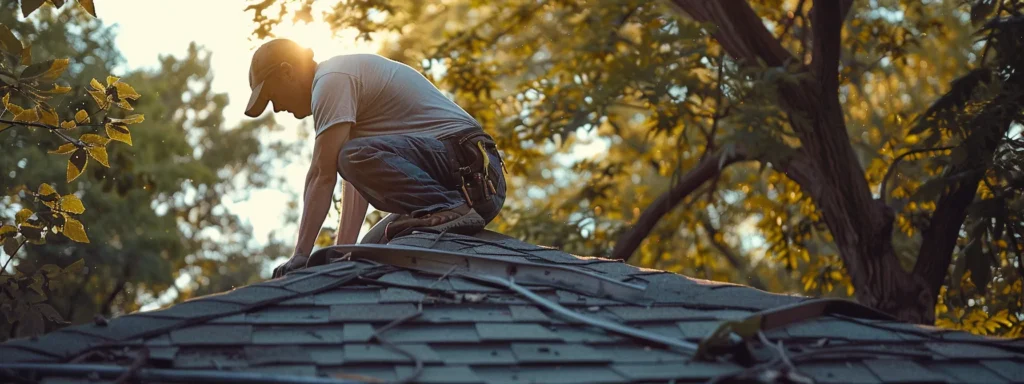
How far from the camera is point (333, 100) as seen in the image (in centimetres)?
Result: 418

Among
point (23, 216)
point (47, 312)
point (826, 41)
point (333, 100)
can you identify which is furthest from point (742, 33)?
point (47, 312)

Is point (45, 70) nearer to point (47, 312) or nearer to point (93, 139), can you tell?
point (93, 139)

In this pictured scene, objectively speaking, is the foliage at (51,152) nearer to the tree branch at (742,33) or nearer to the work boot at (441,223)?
the work boot at (441,223)

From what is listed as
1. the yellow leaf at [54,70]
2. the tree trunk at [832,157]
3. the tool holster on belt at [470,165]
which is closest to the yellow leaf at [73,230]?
the yellow leaf at [54,70]

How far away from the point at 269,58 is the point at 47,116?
995 mm

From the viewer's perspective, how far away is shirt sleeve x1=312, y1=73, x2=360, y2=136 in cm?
415

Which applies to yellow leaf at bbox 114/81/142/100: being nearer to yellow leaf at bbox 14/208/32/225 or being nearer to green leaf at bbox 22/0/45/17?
yellow leaf at bbox 14/208/32/225

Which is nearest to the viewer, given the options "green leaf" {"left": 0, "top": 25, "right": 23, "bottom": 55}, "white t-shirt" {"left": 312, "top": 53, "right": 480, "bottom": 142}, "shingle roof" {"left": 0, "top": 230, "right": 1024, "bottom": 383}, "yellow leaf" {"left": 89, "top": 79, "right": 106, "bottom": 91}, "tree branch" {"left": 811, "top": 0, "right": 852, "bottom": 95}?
"shingle roof" {"left": 0, "top": 230, "right": 1024, "bottom": 383}

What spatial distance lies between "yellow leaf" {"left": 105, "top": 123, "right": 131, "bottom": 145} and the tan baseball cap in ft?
1.67

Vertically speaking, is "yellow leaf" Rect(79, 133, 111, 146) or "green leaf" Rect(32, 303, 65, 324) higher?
"yellow leaf" Rect(79, 133, 111, 146)

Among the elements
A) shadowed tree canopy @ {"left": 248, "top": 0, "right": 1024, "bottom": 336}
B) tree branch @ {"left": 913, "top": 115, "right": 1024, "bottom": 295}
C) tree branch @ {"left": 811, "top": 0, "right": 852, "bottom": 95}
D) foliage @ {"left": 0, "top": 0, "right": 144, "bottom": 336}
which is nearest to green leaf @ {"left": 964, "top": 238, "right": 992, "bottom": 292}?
shadowed tree canopy @ {"left": 248, "top": 0, "right": 1024, "bottom": 336}

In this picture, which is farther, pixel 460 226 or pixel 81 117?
pixel 81 117

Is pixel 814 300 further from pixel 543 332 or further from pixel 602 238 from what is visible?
pixel 602 238

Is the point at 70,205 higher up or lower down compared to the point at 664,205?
lower down
